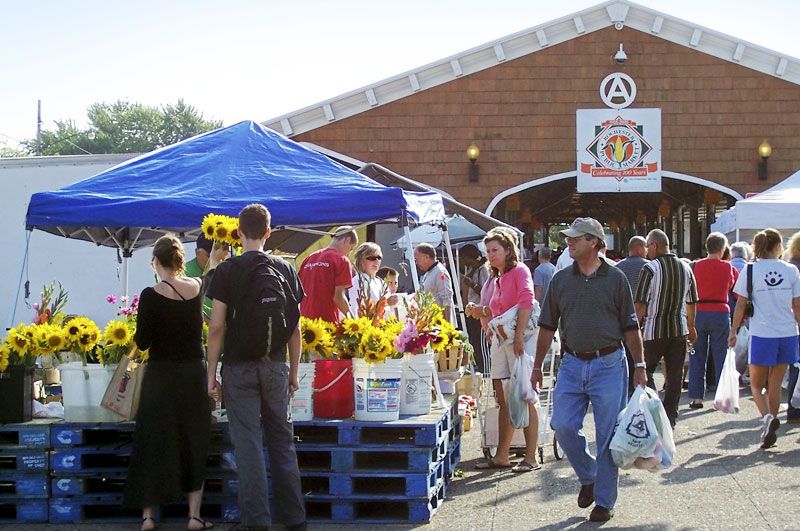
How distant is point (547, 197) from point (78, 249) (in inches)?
554

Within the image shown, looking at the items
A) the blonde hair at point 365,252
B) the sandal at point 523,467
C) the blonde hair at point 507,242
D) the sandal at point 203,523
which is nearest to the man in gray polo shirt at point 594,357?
the blonde hair at point 507,242

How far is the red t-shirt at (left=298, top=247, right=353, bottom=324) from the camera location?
838 centimetres

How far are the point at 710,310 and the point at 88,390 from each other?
23.0 ft

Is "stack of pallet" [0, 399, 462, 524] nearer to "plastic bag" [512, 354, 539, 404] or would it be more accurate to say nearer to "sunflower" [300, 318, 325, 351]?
"sunflower" [300, 318, 325, 351]

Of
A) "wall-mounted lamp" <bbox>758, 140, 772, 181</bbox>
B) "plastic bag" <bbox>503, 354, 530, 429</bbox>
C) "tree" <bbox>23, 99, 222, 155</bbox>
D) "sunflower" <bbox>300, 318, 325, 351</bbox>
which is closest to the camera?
"sunflower" <bbox>300, 318, 325, 351</bbox>

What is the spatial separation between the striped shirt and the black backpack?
4.42 m

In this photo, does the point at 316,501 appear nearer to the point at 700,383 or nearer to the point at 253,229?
the point at 253,229

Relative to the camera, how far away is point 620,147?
19859mm

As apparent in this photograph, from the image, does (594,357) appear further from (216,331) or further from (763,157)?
(763,157)

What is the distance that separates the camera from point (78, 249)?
1717 centimetres

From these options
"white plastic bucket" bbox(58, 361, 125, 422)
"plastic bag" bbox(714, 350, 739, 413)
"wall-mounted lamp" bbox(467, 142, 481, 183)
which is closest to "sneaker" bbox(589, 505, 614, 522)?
"white plastic bucket" bbox(58, 361, 125, 422)

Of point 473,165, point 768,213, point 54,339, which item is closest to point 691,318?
point 768,213

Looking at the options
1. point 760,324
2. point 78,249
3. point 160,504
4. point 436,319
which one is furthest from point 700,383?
point 78,249

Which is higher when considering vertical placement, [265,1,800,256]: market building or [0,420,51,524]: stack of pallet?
[265,1,800,256]: market building
